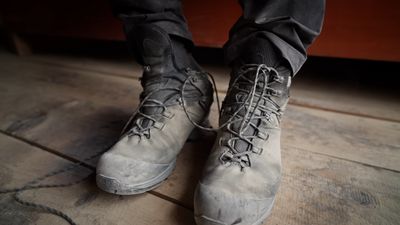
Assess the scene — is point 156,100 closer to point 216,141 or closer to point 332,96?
point 216,141

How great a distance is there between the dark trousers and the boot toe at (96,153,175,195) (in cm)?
24

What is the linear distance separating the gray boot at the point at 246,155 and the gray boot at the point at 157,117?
8 cm

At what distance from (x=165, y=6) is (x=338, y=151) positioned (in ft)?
1.43

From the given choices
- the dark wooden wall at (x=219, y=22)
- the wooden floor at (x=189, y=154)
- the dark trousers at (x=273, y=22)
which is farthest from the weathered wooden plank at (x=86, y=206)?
the dark wooden wall at (x=219, y=22)

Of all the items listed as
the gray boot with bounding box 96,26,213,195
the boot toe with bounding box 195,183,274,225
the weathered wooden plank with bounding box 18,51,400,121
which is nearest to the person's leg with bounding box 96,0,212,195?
the gray boot with bounding box 96,26,213,195

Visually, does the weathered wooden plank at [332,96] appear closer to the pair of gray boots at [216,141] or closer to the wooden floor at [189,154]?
the wooden floor at [189,154]

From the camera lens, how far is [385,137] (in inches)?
23.9

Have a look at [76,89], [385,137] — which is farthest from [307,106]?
[76,89]

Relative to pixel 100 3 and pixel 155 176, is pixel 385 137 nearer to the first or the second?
pixel 155 176

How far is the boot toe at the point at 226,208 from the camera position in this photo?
37cm

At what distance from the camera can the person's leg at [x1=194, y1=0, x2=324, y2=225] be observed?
1.25ft

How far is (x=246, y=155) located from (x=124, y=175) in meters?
0.18

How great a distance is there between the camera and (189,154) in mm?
562

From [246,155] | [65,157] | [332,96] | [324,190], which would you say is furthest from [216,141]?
[332,96]
